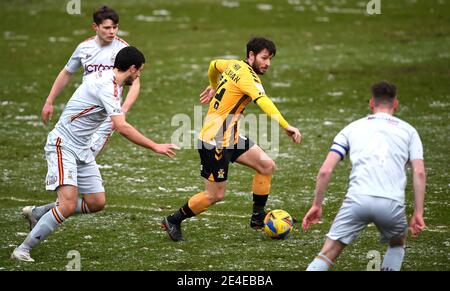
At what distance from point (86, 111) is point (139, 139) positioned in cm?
92

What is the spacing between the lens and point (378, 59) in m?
24.6

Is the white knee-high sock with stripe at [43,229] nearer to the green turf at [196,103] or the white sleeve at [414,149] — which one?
the green turf at [196,103]

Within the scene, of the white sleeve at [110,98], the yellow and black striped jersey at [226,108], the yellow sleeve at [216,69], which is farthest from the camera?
the yellow sleeve at [216,69]

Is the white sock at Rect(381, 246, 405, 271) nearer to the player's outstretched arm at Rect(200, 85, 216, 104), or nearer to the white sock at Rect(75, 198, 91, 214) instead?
the white sock at Rect(75, 198, 91, 214)

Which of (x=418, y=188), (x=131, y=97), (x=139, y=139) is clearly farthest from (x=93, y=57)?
(x=418, y=188)

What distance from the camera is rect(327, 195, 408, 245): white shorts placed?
794cm

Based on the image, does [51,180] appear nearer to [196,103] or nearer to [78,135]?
[78,135]

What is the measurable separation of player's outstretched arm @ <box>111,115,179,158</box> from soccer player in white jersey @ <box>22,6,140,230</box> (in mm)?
2296

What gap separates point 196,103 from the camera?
67.3 feet

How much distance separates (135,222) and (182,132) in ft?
22.4

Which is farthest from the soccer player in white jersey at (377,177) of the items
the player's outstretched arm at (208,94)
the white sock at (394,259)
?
the player's outstretched arm at (208,94)

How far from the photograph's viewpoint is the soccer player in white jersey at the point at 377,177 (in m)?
7.96

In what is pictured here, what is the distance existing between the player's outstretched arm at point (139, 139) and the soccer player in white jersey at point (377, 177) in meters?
1.83

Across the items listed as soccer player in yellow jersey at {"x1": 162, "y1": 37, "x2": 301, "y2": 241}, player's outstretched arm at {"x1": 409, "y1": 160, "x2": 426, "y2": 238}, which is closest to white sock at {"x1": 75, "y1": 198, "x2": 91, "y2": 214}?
soccer player in yellow jersey at {"x1": 162, "y1": 37, "x2": 301, "y2": 241}
